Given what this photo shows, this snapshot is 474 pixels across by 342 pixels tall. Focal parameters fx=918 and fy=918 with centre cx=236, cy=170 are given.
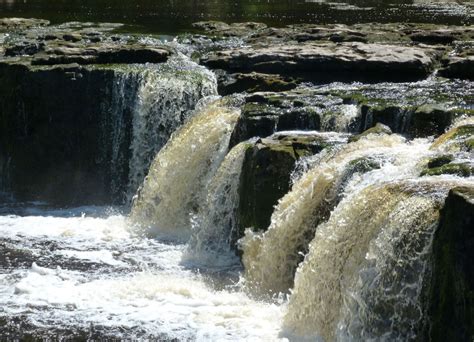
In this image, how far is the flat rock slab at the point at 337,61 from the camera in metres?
23.7

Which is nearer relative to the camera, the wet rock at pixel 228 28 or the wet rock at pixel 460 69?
the wet rock at pixel 460 69

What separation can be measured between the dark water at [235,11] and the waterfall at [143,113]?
10695mm

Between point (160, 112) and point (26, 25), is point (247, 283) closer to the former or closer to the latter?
point (160, 112)

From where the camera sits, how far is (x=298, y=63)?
2419cm

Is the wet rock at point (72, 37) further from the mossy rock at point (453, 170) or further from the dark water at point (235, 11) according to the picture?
the mossy rock at point (453, 170)

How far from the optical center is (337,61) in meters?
24.0

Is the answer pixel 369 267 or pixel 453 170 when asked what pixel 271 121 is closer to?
pixel 453 170

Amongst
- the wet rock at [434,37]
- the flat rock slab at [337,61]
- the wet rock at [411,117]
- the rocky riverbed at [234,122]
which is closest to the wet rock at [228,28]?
the rocky riverbed at [234,122]

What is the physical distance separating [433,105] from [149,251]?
21.9ft

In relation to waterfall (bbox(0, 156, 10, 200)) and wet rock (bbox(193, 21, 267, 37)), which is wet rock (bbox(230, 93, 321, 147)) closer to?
waterfall (bbox(0, 156, 10, 200))

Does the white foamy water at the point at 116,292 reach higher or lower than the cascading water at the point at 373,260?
lower

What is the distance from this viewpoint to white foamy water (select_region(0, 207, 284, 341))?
14789 mm

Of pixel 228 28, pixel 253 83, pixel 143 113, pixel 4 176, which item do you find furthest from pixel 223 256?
pixel 228 28

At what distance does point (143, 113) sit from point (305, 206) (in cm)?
844
